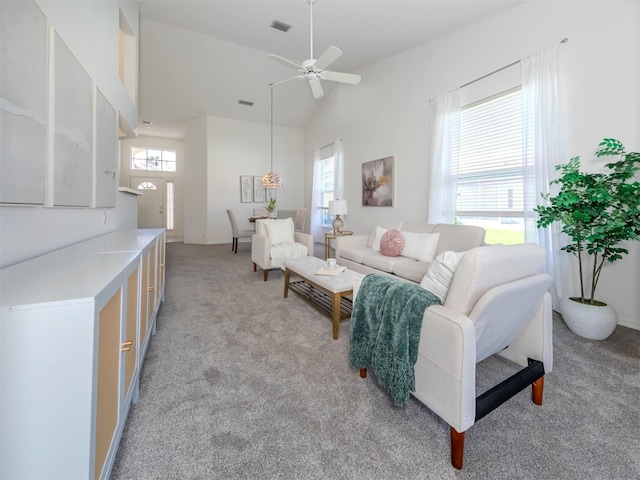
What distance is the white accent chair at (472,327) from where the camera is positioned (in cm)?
101

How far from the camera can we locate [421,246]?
3.17m

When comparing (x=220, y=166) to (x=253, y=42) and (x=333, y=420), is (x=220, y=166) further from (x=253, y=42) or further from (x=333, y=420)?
(x=333, y=420)

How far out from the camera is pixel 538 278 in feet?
3.99

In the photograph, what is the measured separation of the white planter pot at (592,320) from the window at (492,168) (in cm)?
111

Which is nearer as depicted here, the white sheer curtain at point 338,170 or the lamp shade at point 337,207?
the lamp shade at point 337,207

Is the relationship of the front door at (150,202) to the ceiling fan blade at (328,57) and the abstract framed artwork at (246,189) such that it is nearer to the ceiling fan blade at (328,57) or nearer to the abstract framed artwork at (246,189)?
the abstract framed artwork at (246,189)

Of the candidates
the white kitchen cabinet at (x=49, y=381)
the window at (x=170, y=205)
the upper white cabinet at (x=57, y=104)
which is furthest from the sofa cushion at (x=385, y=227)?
the window at (x=170, y=205)

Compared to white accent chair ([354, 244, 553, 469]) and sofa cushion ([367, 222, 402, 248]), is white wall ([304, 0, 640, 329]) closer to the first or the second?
sofa cushion ([367, 222, 402, 248])

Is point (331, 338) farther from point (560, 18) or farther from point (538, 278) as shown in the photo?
point (560, 18)

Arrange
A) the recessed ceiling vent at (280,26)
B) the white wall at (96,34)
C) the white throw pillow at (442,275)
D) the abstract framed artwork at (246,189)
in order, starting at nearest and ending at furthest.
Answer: the white throw pillow at (442,275) → the white wall at (96,34) → the recessed ceiling vent at (280,26) → the abstract framed artwork at (246,189)

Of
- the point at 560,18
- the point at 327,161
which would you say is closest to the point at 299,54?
the point at 327,161

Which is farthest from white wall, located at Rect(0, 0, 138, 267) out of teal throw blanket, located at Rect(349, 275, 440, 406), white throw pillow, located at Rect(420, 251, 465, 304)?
white throw pillow, located at Rect(420, 251, 465, 304)

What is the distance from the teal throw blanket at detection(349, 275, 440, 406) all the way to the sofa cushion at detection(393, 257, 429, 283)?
4.67ft

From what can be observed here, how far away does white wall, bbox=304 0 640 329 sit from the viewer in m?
2.33
